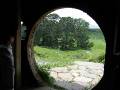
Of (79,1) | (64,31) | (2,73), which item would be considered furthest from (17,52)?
(64,31)

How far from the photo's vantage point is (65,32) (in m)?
10.5

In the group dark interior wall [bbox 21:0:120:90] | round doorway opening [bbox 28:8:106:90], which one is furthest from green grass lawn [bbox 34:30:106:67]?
dark interior wall [bbox 21:0:120:90]

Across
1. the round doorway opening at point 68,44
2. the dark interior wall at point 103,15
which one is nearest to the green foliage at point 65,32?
the round doorway opening at point 68,44

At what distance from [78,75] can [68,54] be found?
9.51ft

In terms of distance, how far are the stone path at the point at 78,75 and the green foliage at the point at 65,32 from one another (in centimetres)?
156

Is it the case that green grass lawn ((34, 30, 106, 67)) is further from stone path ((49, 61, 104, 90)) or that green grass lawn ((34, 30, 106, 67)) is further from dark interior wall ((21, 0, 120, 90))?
dark interior wall ((21, 0, 120, 90))

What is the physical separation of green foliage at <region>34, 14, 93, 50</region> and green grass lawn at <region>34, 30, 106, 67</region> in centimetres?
28

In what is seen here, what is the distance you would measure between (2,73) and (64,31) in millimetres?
7357

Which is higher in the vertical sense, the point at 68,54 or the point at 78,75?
the point at 68,54

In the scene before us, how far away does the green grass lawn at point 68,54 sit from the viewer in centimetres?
958

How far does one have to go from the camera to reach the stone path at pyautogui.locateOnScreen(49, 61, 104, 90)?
252 inches

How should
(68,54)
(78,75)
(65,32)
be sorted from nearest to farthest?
(78,75), (68,54), (65,32)

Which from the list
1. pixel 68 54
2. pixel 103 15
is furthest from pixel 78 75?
pixel 103 15

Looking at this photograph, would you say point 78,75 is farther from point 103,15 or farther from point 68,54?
point 103,15
